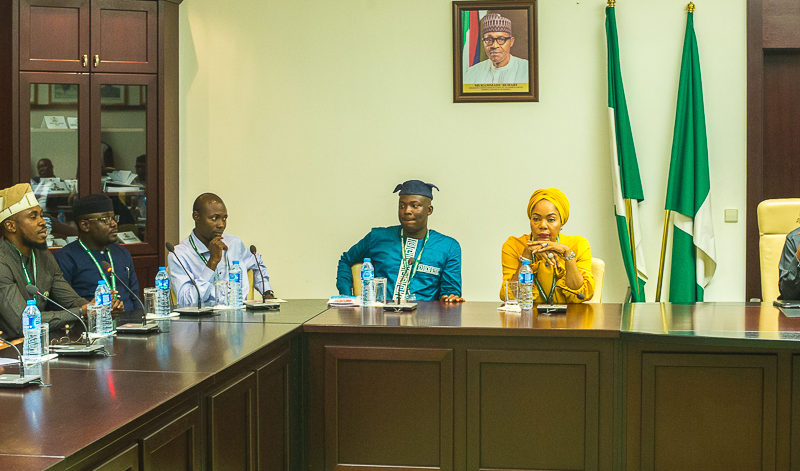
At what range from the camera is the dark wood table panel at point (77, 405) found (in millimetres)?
1635

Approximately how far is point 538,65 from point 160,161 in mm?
2453

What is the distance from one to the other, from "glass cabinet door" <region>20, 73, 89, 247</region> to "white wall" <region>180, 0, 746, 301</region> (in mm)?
703

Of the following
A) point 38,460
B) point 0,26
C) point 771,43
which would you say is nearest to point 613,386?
point 38,460

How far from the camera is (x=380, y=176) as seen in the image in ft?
17.5

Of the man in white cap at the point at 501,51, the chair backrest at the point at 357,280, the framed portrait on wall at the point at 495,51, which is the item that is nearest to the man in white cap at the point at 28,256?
the chair backrest at the point at 357,280

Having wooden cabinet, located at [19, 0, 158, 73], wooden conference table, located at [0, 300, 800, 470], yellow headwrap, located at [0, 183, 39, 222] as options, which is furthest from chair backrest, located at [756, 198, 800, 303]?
wooden cabinet, located at [19, 0, 158, 73]

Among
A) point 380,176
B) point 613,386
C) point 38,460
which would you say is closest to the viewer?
point 38,460

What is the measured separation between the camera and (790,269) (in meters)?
3.73

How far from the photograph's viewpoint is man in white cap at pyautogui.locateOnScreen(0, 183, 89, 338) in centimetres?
332

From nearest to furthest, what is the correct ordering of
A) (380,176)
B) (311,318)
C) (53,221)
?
(311,318), (53,221), (380,176)

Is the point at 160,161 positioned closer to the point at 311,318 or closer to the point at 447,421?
the point at 311,318

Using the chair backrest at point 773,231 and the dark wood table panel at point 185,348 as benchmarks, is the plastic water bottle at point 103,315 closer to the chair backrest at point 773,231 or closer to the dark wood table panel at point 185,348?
the dark wood table panel at point 185,348

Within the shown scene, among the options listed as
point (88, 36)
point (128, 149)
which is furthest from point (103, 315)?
point (88, 36)

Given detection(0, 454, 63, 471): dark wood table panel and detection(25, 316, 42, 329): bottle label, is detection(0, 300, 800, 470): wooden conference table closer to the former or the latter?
detection(25, 316, 42, 329): bottle label
